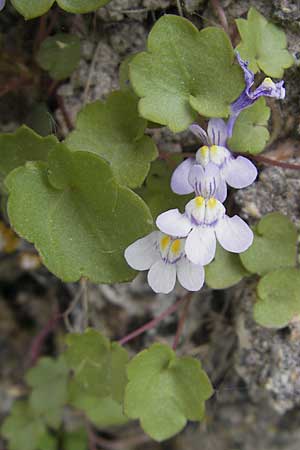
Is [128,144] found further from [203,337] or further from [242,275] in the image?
[203,337]

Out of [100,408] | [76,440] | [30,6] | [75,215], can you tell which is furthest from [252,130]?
[76,440]

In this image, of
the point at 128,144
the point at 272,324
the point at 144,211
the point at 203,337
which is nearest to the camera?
the point at 144,211

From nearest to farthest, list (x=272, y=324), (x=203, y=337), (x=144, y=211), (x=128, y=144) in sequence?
1. (x=144, y=211)
2. (x=128, y=144)
3. (x=272, y=324)
4. (x=203, y=337)

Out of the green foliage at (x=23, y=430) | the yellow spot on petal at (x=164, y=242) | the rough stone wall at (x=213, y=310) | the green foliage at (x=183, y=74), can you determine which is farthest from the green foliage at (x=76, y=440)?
the green foliage at (x=183, y=74)

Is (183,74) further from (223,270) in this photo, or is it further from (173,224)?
(223,270)

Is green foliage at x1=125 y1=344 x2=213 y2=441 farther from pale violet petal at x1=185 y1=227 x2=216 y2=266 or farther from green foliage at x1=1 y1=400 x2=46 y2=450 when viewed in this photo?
green foliage at x1=1 y1=400 x2=46 y2=450

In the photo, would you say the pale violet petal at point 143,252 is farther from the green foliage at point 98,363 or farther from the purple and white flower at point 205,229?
the green foliage at point 98,363

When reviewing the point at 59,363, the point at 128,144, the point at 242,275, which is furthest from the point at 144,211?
the point at 59,363
